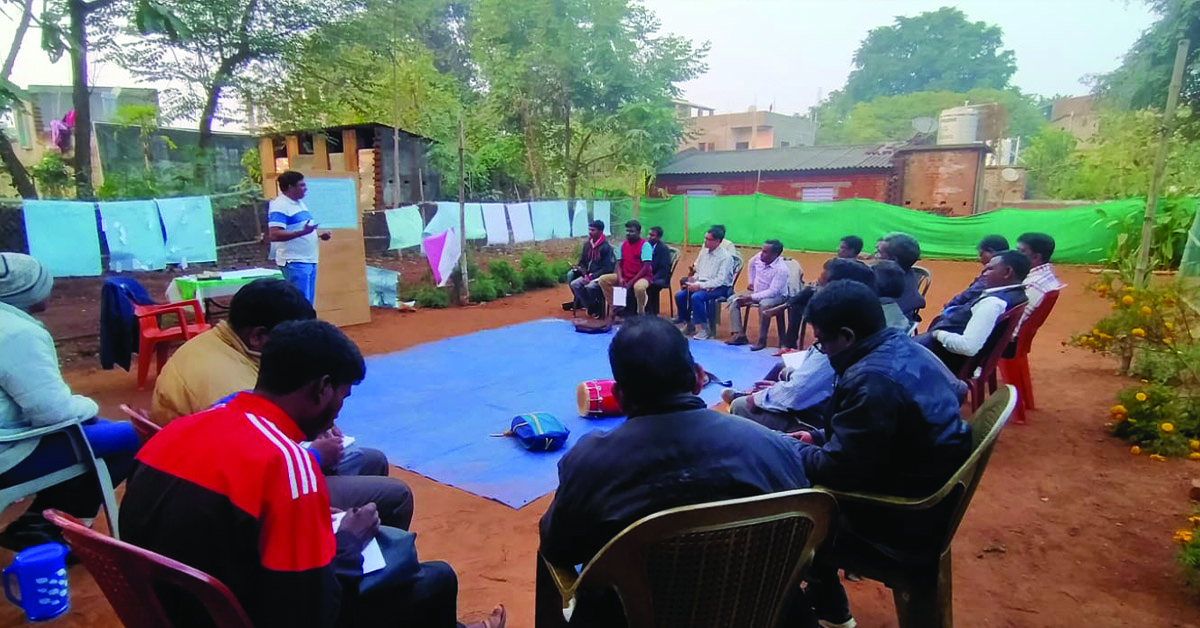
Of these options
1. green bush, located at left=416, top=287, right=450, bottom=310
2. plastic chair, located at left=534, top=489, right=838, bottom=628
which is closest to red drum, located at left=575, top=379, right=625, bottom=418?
plastic chair, located at left=534, top=489, right=838, bottom=628

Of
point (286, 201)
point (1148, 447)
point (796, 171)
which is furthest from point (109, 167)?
point (796, 171)

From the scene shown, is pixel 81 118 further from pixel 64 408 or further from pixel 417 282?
pixel 64 408

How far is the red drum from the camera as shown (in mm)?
4348

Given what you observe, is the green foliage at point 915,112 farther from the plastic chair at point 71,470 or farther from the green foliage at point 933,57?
the plastic chair at point 71,470

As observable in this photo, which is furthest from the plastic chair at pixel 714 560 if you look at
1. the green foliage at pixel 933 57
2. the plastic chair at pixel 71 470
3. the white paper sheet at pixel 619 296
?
the green foliage at pixel 933 57

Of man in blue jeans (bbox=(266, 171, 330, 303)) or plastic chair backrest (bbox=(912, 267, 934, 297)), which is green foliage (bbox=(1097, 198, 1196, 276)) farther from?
man in blue jeans (bbox=(266, 171, 330, 303))

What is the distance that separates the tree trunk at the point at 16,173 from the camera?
7.59 meters

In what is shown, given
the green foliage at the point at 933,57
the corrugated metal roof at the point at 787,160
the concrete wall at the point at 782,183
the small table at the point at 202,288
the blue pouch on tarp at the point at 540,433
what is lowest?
the blue pouch on tarp at the point at 540,433

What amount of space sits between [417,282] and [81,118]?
436 centimetres

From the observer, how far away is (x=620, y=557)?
4.24 feet

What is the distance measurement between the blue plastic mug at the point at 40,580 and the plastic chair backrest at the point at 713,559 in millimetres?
1978

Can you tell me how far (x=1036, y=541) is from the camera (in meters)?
2.84

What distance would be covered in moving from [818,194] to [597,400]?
1613 cm

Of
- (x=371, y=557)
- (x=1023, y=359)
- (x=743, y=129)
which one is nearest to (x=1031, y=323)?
(x=1023, y=359)
